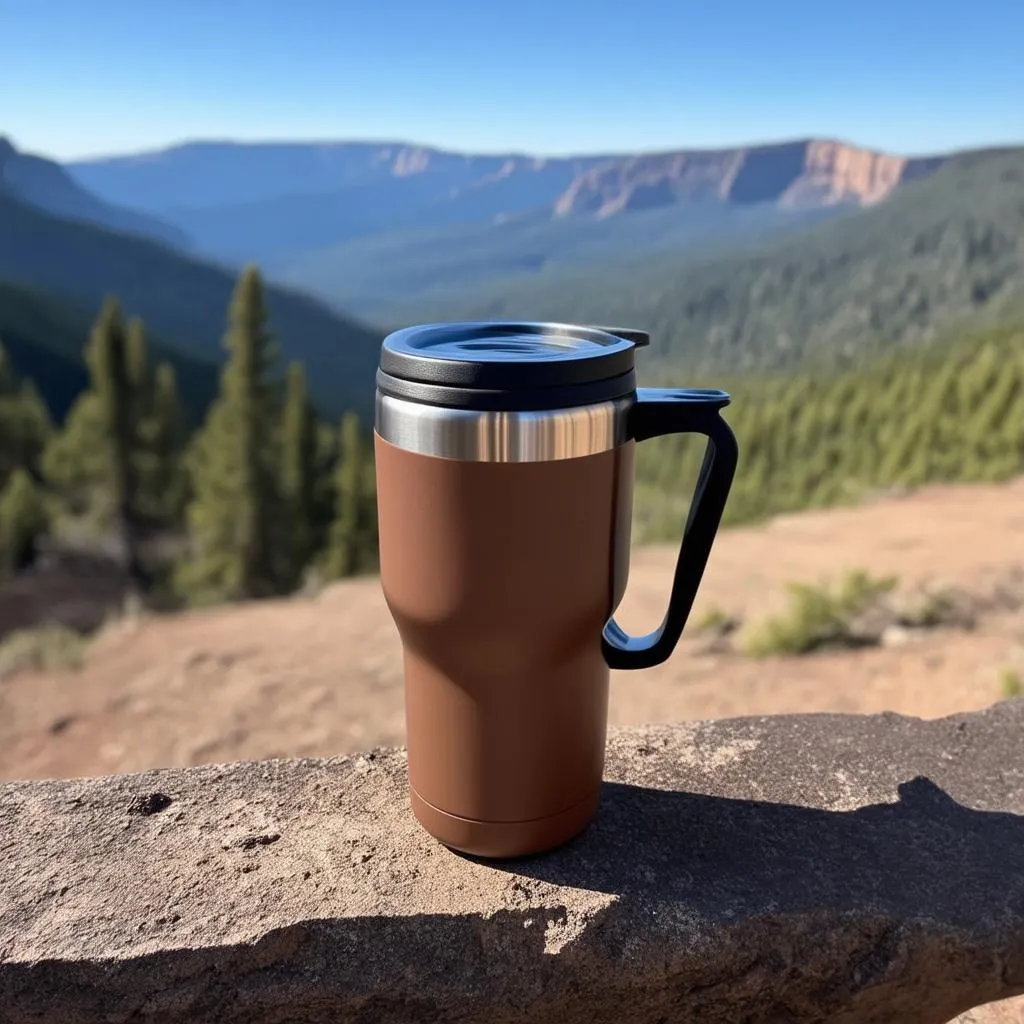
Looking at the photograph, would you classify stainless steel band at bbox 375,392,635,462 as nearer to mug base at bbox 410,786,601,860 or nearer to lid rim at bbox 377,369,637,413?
lid rim at bbox 377,369,637,413

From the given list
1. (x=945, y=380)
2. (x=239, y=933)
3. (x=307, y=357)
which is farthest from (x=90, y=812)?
(x=307, y=357)

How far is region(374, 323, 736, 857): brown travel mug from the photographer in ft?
4.25

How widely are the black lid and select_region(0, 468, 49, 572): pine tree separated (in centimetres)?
2517

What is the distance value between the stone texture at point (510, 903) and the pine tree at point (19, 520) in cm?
2434

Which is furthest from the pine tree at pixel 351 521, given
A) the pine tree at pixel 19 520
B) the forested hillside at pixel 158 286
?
the forested hillside at pixel 158 286

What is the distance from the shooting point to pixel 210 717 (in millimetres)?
7484

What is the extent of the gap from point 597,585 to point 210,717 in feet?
22.2

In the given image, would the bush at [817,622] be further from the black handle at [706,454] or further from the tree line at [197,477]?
the tree line at [197,477]

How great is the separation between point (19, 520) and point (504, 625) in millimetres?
25445

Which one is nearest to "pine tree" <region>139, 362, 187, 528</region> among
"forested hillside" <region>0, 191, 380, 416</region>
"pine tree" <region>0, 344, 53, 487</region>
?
"pine tree" <region>0, 344, 53, 487</region>

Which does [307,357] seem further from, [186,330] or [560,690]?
[560,690]

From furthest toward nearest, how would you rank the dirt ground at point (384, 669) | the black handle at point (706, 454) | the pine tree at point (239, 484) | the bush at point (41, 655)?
1. the pine tree at point (239, 484)
2. the bush at point (41, 655)
3. the dirt ground at point (384, 669)
4. the black handle at point (706, 454)

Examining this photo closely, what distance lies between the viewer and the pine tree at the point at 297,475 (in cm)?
2228

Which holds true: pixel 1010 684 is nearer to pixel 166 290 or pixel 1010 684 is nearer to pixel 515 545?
pixel 515 545
